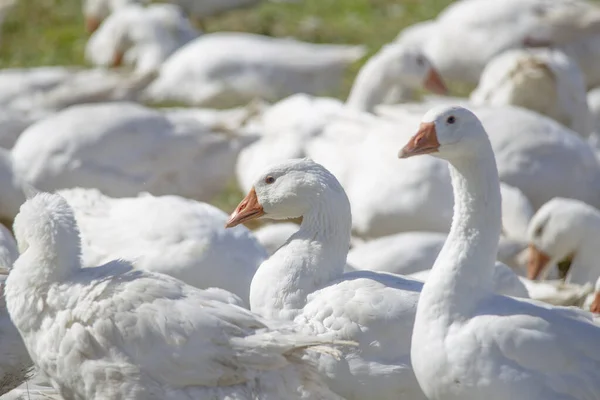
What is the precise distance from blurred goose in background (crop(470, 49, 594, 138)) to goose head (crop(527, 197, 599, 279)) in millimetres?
1981

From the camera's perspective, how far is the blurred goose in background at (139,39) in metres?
12.6

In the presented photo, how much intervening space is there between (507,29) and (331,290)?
6.58 metres

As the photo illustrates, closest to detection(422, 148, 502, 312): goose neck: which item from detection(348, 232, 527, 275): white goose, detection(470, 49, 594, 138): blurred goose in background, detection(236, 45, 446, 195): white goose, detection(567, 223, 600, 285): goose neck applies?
detection(348, 232, 527, 275): white goose


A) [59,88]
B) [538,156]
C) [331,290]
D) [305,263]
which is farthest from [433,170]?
[59,88]

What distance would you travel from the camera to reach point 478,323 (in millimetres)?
4793

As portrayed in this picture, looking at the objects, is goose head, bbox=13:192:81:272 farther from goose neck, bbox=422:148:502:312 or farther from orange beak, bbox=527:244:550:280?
orange beak, bbox=527:244:550:280

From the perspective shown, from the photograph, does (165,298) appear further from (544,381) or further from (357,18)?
(357,18)

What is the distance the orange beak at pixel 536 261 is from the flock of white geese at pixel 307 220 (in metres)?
0.01

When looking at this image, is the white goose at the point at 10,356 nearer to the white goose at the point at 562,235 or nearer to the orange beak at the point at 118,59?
the white goose at the point at 562,235

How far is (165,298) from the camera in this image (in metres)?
4.84

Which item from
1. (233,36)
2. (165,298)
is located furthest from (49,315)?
(233,36)

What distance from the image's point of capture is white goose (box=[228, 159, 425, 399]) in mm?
5180

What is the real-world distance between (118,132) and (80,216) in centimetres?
159

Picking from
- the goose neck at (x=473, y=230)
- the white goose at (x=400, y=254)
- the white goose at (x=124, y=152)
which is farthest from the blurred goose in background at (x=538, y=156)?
the goose neck at (x=473, y=230)
